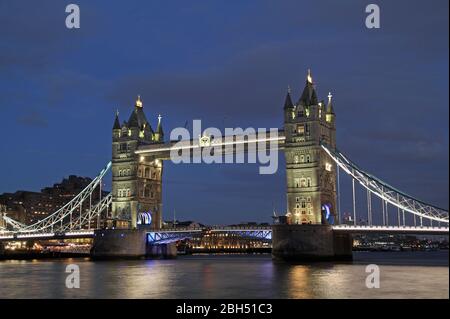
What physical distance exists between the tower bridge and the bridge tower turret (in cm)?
12

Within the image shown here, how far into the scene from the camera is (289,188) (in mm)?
74625

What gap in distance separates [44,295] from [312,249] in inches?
1439

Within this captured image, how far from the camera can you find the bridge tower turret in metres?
72.7

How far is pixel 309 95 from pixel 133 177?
29.2 metres

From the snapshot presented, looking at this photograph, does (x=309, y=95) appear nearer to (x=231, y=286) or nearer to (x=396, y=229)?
(x=396, y=229)

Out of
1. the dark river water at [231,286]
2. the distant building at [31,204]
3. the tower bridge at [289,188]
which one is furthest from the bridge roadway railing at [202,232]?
the distant building at [31,204]

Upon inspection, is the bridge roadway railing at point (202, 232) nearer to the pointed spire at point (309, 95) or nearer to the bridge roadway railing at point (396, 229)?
the bridge roadway railing at point (396, 229)

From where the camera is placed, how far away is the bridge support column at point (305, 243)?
6719 centimetres

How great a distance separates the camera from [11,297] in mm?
35844

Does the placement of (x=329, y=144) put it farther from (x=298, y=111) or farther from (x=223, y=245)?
(x=223, y=245)

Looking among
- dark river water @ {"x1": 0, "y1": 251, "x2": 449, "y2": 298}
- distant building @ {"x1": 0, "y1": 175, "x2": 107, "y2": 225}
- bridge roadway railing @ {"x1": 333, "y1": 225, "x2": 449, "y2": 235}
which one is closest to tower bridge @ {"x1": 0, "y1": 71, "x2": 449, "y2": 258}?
bridge roadway railing @ {"x1": 333, "y1": 225, "x2": 449, "y2": 235}

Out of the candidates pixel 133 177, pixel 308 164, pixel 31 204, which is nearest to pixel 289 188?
pixel 308 164

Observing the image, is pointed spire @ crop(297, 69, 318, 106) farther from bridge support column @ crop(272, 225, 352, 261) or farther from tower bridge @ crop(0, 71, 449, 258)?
bridge support column @ crop(272, 225, 352, 261)
